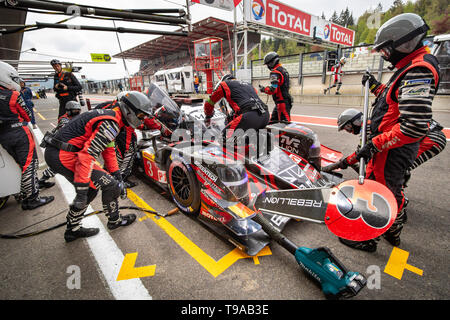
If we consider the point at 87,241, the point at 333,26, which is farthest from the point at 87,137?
the point at 333,26

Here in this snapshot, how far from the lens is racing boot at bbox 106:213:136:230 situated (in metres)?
2.55

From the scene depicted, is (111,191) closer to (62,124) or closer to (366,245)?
(366,245)

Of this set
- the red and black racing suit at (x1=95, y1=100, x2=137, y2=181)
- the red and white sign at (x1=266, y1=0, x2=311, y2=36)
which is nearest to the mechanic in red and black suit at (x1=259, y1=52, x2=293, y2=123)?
the red and black racing suit at (x1=95, y1=100, x2=137, y2=181)

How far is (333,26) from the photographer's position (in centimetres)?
2570

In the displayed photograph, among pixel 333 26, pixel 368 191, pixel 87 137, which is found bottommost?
pixel 368 191

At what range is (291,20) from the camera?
19.7 metres

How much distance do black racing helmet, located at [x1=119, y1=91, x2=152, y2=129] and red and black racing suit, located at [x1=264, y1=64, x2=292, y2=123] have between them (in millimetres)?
2917

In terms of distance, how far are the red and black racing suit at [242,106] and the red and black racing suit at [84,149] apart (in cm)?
147

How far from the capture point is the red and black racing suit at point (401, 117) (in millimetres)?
1586

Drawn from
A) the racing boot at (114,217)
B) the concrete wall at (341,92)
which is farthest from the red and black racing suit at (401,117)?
the concrete wall at (341,92)

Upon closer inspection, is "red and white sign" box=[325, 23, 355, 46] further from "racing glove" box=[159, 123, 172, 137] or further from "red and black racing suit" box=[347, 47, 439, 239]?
"red and black racing suit" box=[347, 47, 439, 239]

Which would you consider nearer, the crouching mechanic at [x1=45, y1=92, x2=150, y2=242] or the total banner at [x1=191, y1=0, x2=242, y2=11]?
the crouching mechanic at [x1=45, y1=92, x2=150, y2=242]

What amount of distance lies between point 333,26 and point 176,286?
1275 inches
